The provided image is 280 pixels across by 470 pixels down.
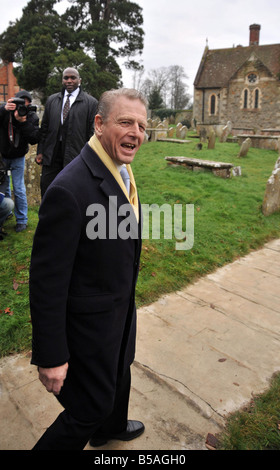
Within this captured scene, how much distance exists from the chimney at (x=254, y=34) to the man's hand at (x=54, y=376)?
145 feet

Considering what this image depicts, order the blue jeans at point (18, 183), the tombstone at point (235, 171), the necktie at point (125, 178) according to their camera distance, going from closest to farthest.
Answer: the necktie at point (125, 178), the blue jeans at point (18, 183), the tombstone at point (235, 171)

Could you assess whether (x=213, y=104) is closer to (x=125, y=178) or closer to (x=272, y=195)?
(x=272, y=195)

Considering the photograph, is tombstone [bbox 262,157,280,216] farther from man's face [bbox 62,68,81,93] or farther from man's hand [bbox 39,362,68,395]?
man's hand [bbox 39,362,68,395]

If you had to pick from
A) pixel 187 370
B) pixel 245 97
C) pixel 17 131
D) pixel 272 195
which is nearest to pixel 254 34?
pixel 245 97

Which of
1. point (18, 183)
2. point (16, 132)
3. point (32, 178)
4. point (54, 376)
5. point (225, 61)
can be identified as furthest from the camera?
point (225, 61)

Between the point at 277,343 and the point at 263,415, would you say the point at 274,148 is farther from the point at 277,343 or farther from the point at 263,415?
the point at 263,415

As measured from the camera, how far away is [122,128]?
4.97ft

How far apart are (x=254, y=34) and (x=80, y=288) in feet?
145

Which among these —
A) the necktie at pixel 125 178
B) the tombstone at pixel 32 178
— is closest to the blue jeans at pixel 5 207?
the tombstone at pixel 32 178

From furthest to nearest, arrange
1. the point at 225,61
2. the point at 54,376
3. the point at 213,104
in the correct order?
the point at 225,61 < the point at 213,104 < the point at 54,376

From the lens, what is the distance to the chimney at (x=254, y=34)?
3728 cm

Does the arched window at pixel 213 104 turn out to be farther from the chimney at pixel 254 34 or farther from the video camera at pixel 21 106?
the video camera at pixel 21 106

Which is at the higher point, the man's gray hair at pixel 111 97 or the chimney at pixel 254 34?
the chimney at pixel 254 34

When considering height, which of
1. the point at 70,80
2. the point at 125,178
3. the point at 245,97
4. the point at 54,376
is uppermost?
the point at 245,97
